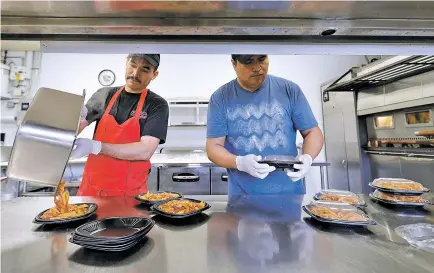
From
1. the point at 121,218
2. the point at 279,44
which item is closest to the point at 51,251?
the point at 121,218

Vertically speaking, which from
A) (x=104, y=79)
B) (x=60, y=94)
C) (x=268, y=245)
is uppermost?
(x=104, y=79)

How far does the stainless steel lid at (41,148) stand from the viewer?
69 cm

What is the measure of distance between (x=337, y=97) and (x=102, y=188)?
3.49 meters

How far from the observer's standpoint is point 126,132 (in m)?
1.56

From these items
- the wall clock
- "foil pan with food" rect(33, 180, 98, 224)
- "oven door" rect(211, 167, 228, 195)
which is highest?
the wall clock

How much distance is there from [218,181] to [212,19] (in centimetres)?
267

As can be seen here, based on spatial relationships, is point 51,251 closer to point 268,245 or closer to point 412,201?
point 268,245

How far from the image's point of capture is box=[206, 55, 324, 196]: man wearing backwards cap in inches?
55.3

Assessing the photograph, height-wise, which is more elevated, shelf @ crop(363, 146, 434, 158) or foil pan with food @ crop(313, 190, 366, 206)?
shelf @ crop(363, 146, 434, 158)

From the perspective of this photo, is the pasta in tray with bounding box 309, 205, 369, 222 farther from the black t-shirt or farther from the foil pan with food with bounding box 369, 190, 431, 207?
the black t-shirt

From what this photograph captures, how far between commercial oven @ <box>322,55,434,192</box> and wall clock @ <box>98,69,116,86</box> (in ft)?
12.7

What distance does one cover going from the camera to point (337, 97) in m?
3.55

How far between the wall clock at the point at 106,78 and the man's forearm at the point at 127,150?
11.7ft

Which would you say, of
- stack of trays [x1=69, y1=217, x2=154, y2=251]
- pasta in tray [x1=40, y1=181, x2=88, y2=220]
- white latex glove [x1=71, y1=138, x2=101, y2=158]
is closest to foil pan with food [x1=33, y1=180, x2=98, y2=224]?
pasta in tray [x1=40, y1=181, x2=88, y2=220]
